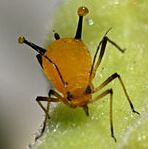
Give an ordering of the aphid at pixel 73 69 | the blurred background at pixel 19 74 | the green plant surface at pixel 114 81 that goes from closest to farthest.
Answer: the green plant surface at pixel 114 81
the aphid at pixel 73 69
the blurred background at pixel 19 74

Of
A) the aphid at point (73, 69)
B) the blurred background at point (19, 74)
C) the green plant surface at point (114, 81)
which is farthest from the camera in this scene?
the blurred background at point (19, 74)

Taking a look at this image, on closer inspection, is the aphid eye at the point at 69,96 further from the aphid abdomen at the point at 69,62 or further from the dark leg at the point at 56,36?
the dark leg at the point at 56,36

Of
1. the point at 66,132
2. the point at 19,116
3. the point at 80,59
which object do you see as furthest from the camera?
the point at 19,116

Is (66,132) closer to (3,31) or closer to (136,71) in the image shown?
(136,71)

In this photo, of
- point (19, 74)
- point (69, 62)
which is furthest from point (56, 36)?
point (19, 74)

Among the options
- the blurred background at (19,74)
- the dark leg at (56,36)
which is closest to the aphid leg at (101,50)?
the dark leg at (56,36)

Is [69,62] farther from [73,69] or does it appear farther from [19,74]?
[19,74]

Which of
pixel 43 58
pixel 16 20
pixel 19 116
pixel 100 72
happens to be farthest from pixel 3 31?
pixel 100 72
